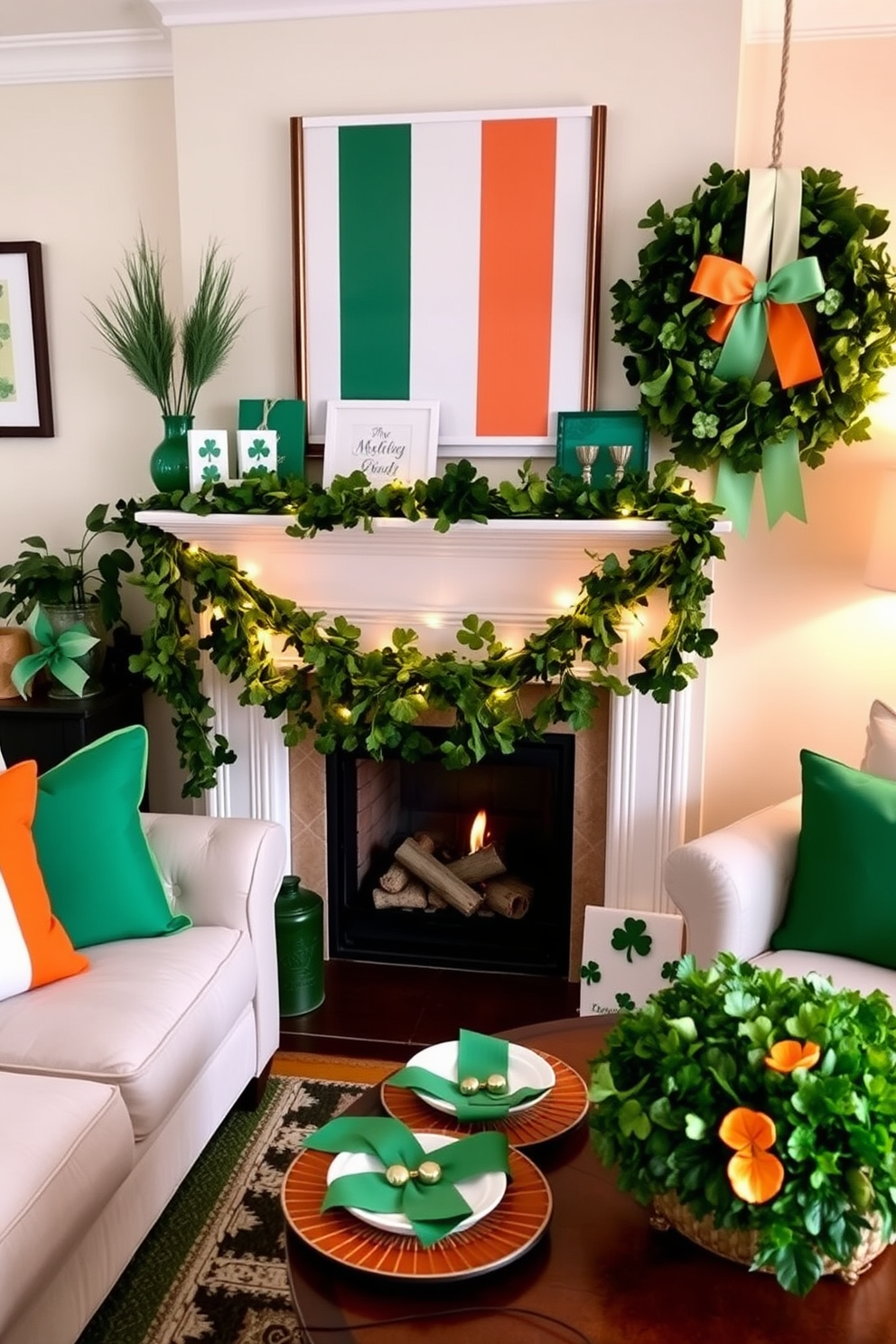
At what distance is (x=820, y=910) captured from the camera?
2.20m

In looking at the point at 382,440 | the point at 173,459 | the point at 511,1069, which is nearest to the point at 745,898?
the point at 511,1069

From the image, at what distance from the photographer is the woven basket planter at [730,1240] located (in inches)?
48.3

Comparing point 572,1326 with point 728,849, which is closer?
point 572,1326

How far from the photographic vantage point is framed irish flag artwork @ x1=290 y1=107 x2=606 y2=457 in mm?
2672

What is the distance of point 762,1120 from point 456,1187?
412 mm

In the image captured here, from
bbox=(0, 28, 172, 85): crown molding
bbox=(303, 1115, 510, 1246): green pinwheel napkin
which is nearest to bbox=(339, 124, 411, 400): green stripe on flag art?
bbox=(0, 28, 172, 85): crown molding

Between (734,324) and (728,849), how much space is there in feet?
3.97

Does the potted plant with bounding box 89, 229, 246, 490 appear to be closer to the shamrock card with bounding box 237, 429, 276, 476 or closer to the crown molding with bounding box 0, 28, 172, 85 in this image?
the shamrock card with bounding box 237, 429, 276, 476

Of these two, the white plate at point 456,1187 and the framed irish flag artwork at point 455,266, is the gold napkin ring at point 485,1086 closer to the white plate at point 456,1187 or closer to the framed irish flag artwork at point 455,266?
the white plate at point 456,1187

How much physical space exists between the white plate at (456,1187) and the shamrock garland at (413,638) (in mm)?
1296

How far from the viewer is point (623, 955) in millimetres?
2635

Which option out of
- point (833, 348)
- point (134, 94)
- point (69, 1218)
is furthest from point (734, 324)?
point (69, 1218)

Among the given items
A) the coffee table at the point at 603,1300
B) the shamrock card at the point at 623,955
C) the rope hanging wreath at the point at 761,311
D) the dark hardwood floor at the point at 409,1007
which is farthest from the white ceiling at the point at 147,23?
the coffee table at the point at 603,1300

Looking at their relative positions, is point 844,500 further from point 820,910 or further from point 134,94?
point 134,94
